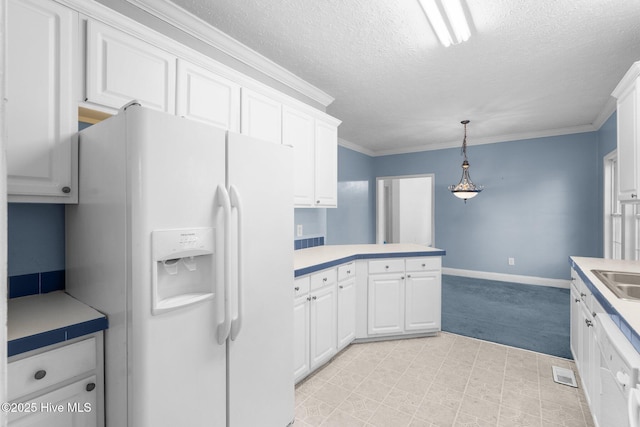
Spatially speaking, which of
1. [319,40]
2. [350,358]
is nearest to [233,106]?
[319,40]

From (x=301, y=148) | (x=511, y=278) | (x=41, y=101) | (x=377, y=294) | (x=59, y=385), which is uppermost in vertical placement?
(x=301, y=148)

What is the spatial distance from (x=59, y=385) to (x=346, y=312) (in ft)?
6.64

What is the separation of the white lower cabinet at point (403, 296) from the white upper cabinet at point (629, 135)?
4.92ft

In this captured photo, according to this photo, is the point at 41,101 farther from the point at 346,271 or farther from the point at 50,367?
the point at 346,271

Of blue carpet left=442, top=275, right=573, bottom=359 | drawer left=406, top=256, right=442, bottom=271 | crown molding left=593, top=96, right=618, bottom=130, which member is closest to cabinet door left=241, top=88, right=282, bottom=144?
drawer left=406, top=256, right=442, bottom=271

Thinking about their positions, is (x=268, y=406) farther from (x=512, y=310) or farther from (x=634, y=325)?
(x=512, y=310)

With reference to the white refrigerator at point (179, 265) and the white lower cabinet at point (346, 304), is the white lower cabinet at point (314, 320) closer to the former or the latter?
the white lower cabinet at point (346, 304)

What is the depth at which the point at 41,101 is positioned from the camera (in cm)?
130

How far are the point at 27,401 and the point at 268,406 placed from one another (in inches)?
39.6

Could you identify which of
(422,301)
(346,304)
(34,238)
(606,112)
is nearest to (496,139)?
(606,112)

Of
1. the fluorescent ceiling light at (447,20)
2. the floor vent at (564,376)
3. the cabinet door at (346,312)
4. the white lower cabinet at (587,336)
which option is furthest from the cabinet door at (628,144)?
the cabinet door at (346,312)

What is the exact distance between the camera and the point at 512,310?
148 inches

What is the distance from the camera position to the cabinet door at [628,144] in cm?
196

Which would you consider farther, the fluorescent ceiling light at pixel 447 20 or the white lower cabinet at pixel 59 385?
the fluorescent ceiling light at pixel 447 20
